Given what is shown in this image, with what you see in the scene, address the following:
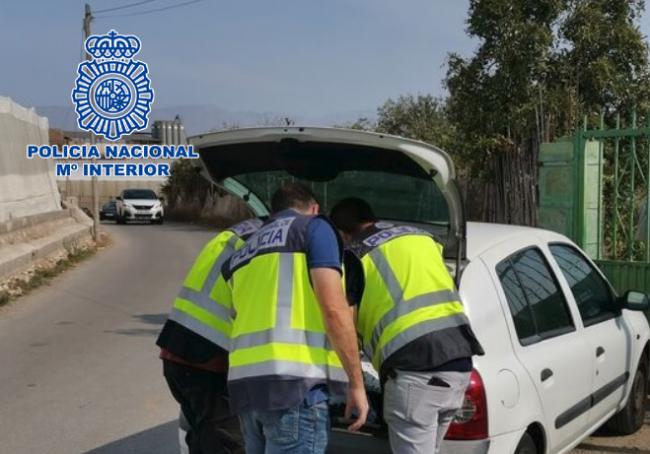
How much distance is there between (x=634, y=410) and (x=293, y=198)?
359 cm

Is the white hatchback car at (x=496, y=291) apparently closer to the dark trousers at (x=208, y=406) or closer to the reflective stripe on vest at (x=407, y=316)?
the reflective stripe on vest at (x=407, y=316)

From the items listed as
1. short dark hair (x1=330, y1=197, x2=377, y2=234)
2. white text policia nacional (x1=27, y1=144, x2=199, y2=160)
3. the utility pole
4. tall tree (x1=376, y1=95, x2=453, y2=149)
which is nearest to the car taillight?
short dark hair (x1=330, y1=197, x2=377, y2=234)

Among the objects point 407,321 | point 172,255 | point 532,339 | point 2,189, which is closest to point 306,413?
point 407,321

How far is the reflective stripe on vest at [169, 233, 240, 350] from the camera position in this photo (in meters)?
3.44

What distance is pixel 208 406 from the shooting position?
3611 mm

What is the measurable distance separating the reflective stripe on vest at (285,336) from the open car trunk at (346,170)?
78cm

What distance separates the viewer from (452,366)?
3.14 meters

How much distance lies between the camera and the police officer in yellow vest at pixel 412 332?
122 inches

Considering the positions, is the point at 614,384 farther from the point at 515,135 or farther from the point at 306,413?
the point at 515,135

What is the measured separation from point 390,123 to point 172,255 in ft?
43.3

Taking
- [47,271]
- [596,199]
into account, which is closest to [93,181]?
[47,271]

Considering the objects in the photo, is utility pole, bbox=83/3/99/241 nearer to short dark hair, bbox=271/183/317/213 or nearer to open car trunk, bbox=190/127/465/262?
open car trunk, bbox=190/127/465/262

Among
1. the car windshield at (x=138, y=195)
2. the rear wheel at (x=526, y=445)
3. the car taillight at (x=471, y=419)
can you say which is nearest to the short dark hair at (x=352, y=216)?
the car taillight at (x=471, y=419)

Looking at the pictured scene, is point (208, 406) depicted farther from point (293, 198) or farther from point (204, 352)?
point (293, 198)
